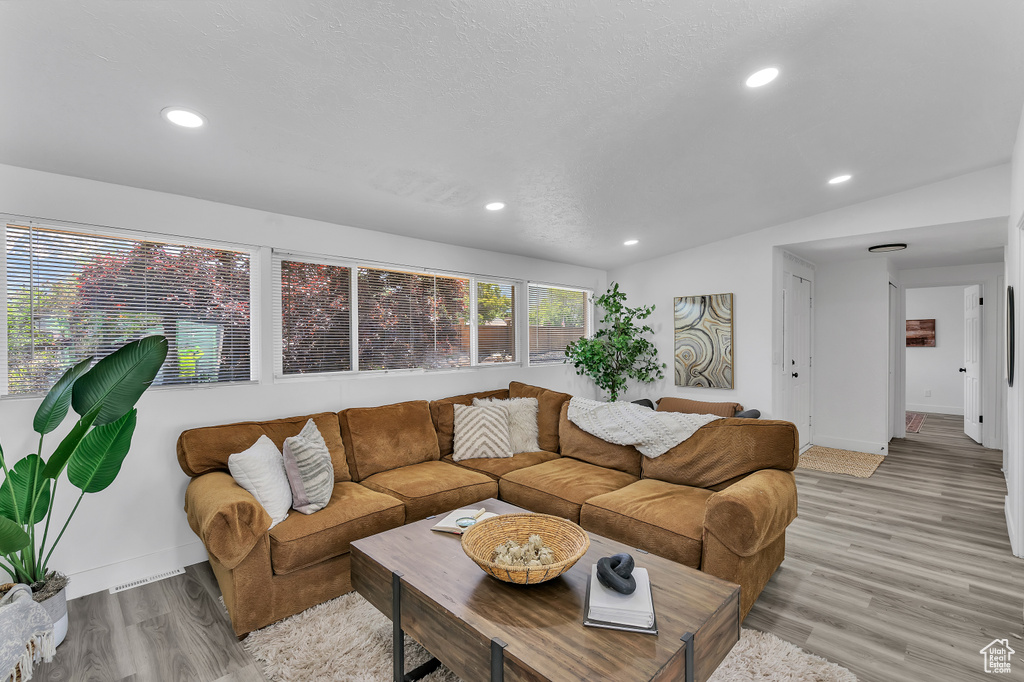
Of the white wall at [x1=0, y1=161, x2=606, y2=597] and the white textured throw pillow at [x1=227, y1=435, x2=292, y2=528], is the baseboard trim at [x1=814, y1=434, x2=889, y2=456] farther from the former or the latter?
the white textured throw pillow at [x1=227, y1=435, x2=292, y2=528]

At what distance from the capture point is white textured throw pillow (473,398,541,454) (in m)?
3.85

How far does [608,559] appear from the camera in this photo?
5.49 feet

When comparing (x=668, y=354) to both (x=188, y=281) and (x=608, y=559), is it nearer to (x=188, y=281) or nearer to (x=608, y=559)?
(x=608, y=559)

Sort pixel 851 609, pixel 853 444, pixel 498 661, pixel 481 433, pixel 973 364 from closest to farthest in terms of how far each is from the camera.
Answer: pixel 498 661
pixel 851 609
pixel 481 433
pixel 853 444
pixel 973 364

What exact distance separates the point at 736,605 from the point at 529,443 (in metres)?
2.27

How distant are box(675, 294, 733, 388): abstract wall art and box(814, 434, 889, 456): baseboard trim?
200 centimetres

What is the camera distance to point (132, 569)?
2.74 meters

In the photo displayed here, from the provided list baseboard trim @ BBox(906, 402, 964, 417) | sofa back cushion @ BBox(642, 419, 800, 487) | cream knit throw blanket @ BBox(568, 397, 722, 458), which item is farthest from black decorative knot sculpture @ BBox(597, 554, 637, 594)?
baseboard trim @ BBox(906, 402, 964, 417)

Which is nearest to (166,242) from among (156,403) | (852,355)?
(156,403)

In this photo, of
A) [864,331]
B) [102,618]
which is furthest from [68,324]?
[864,331]

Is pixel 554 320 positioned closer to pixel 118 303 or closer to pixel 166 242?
pixel 166 242

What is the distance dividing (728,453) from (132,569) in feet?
11.4

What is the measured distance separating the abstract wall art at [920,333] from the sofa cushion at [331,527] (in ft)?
30.4

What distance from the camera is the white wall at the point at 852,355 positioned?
213 inches
